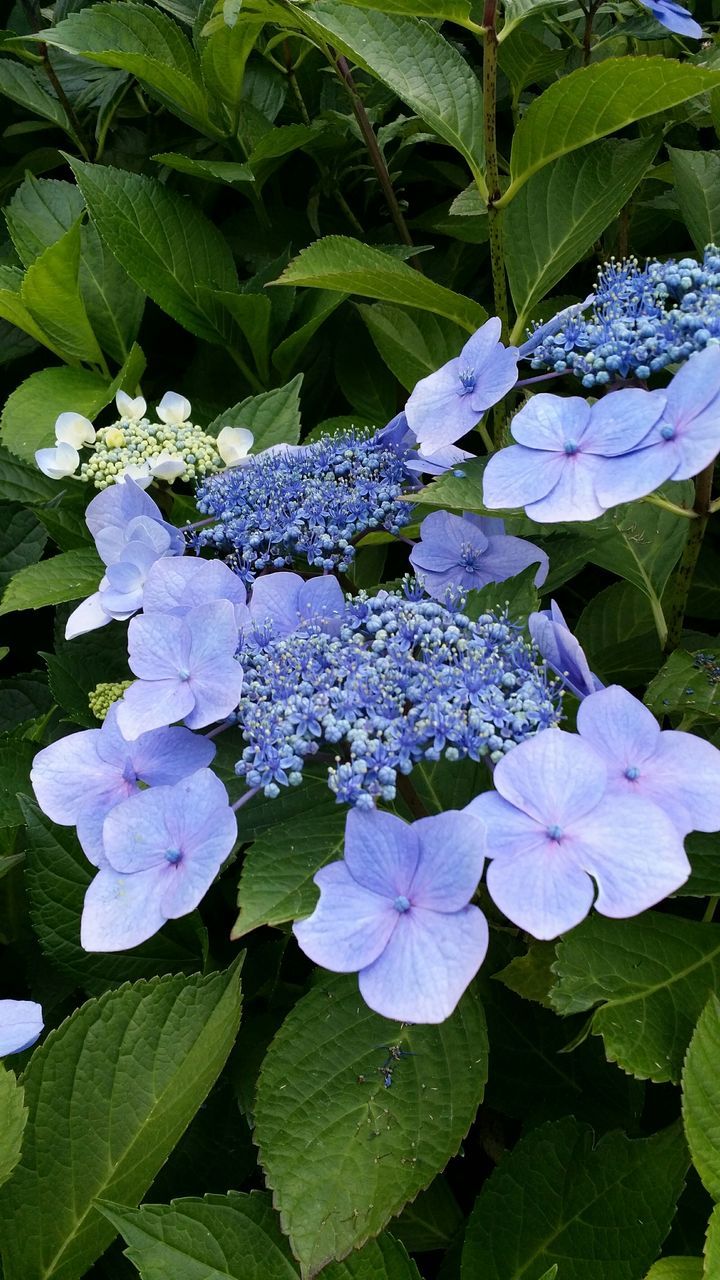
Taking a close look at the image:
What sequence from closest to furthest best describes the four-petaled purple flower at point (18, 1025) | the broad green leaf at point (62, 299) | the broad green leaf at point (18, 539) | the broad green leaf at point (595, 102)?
1. the four-petaled purple flower at point (18, 1025)
2. the broad green leaf at point (595, 102)
3. the broad green leaf at point (62, 299)
4. the broad green leaf at point (18, 539)

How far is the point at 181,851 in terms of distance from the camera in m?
0.70

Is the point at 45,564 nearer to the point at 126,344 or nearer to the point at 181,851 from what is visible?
the point at 126,344

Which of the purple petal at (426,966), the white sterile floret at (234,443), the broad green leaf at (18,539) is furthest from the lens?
the broad green leaf at (18,539)

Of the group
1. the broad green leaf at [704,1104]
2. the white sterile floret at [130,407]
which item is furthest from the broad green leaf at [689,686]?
the white sterile floret at [130,407]

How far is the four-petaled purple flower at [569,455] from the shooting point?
71 centimetres

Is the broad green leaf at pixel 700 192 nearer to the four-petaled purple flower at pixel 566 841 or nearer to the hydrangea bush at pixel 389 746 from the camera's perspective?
the hydrangea bush at pixel 389 746

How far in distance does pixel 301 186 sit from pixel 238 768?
1.19m

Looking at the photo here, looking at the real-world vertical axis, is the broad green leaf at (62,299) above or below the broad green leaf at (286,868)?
above

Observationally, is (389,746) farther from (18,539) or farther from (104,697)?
(18,539)

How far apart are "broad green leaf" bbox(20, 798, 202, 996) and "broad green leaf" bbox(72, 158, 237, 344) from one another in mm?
678

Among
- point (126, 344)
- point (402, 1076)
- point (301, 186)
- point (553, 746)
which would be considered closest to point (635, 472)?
point (553, 746)

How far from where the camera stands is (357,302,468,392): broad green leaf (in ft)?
4.13

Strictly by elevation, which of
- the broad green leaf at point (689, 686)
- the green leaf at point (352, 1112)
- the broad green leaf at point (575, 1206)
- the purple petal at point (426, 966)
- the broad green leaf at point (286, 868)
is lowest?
the broad green leaf at point (575, 1206)

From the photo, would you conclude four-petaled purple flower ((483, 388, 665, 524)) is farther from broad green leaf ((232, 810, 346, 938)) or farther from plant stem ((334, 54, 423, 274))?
plant stem ((334, 54, 423, 274))
